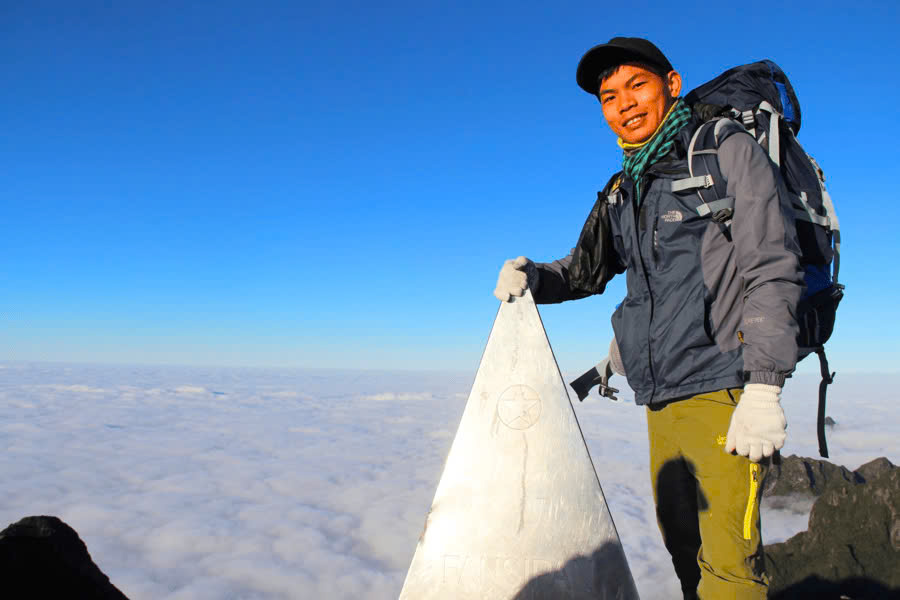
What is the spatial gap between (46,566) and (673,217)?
11.8 ft

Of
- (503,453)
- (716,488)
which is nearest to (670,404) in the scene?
(716,488)

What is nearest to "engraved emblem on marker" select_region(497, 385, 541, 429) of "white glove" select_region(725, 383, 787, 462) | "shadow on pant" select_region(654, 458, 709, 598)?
"shadow on pant" select_region(654, 458, 709, 598)

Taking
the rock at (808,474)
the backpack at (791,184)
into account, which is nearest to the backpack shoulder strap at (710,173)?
the backpack at (791,184)

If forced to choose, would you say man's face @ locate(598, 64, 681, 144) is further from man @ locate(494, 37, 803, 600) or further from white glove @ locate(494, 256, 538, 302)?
white glove @ locate(494, 256, 538, 302)

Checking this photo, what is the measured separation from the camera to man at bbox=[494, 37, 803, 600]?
191cm

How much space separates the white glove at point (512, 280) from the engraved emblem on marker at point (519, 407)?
1.78 feet

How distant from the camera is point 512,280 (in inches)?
111

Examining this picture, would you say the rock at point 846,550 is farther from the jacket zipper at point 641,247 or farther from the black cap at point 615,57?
the black cap at point 615,57

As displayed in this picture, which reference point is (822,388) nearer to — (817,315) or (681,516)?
(817,315)

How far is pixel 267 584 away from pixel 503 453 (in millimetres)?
34879

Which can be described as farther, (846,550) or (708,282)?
(846,550)

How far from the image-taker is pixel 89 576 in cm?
Result: 269

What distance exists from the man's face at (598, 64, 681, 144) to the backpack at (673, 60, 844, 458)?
332 mm

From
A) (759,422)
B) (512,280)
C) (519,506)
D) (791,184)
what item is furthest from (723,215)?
(519,506)
